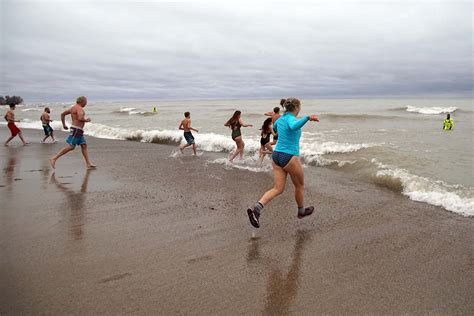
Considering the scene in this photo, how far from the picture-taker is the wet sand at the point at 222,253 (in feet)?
10.4

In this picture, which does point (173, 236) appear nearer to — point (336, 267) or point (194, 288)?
point (194, 288)

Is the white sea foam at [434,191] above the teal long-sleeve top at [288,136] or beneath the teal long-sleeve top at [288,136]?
beneath

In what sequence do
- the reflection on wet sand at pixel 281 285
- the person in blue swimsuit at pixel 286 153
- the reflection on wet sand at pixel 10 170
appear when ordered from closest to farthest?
the reflection on wet sand at pixel 281 285, the person in blue swimsuit at pixel 286 153, the reflection on wet sand at pixel 10 170

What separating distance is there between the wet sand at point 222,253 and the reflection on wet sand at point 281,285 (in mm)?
16

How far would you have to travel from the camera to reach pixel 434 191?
6840 mm

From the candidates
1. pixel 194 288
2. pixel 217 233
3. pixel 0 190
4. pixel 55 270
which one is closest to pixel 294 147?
pixel 217 233

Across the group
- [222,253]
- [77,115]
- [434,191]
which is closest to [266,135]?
[434,191]

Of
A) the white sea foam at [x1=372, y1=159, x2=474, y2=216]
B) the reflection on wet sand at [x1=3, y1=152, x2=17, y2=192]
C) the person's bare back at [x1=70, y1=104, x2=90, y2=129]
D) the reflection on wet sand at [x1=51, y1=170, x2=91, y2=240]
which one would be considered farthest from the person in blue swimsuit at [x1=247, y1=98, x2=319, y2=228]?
the person's bare back at [x1=70, y1=104, x2=90, y2=129]

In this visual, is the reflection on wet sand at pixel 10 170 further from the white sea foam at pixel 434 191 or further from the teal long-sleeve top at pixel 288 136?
the white sea foam at pixel 434 191

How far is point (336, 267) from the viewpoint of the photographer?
390cm

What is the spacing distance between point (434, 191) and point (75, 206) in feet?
21.6

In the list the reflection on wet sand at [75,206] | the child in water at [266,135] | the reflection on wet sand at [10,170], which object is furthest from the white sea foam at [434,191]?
the reflection on wet sand at [10,170]

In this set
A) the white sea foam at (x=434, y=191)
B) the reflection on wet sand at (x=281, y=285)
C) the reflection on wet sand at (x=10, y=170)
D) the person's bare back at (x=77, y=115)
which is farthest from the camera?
the person's bare back at (x=77, y=115)

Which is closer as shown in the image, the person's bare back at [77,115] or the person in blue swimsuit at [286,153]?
the person in blue swimsuit at [286,153]
